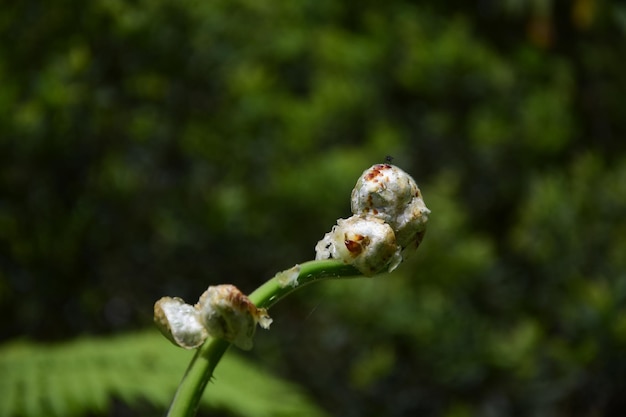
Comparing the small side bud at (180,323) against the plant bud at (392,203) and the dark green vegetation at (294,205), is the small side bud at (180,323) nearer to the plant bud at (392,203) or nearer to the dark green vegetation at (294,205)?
the plant bud at (392,203)

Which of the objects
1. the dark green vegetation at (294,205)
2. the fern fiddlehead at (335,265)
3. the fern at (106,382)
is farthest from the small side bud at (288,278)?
the dark green vegetation at (294,205)

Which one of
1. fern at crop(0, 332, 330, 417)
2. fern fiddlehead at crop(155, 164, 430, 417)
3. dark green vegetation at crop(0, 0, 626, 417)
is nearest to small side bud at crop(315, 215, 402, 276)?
fern fiddlehead at crop(155, 164, 430, 417)

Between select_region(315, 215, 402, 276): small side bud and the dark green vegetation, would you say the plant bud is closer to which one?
select_region(315, 215, 402, 276): small side bud

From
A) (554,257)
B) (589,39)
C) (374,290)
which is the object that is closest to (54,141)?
(374,290)

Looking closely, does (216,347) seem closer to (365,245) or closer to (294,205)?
(365,245)

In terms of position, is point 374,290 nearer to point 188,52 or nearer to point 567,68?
point 188,52

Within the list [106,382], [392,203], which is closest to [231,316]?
[392,203]
